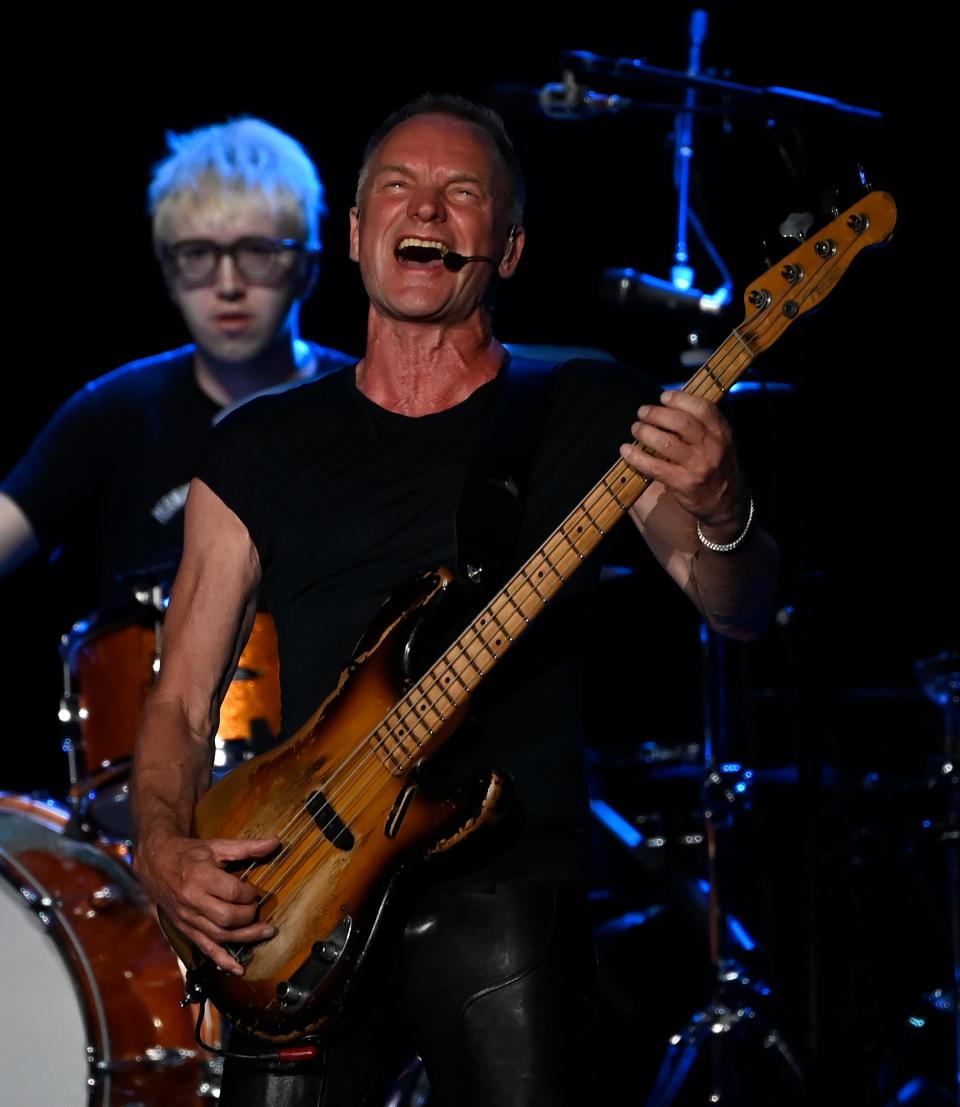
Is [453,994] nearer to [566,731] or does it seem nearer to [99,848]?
[566,731]

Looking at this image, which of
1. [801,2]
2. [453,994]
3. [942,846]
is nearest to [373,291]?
[453,994]

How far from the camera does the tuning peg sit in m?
2.39

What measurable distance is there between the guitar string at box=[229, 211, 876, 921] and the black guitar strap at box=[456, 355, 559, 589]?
0.21 ft

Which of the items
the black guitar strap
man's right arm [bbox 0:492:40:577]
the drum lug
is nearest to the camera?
the black guitar strap

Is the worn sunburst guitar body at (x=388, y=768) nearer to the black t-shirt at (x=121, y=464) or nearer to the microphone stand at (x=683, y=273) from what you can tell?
the microphone stand at (x=683, y=273)

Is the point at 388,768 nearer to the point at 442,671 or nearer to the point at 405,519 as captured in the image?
the point at 442,671

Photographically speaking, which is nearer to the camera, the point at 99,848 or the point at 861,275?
the point at 99,848

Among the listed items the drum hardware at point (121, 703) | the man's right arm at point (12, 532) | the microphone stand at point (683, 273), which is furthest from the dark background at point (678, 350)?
the drum hardware at point (121, 703)

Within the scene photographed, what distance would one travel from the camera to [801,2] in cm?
505

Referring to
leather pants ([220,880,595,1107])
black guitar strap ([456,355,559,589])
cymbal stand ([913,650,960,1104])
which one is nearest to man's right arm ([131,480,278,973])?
leather pants ([220,880,595,1107])

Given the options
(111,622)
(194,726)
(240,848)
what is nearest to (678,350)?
(111,622)

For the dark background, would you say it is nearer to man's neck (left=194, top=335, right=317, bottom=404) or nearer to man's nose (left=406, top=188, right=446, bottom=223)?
man's neck (left=194, top=335, right=317, bottom=404)

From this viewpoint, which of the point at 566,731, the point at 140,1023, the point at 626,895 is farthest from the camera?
the point at 626,895

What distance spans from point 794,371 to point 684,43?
1942mm
